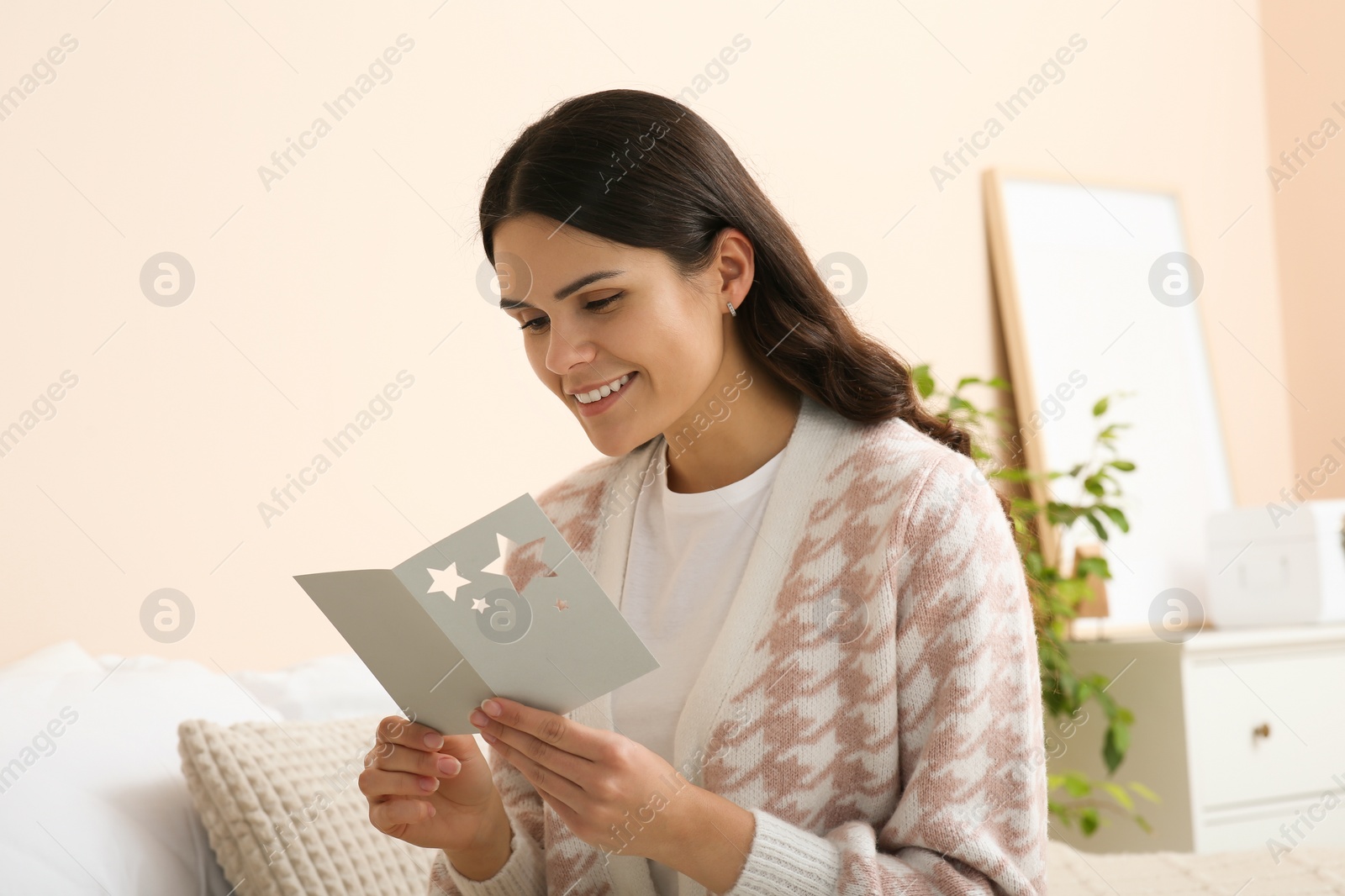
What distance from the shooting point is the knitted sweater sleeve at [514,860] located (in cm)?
Answer: 133

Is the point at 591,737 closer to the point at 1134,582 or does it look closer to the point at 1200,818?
the point at 1200,818

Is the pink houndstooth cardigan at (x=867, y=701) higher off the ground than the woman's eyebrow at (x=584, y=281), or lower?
lower

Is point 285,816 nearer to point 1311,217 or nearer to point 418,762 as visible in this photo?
point 418,762

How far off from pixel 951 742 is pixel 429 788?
1.72 feet

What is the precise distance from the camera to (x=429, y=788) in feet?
3.84

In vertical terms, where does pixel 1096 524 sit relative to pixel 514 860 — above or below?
above

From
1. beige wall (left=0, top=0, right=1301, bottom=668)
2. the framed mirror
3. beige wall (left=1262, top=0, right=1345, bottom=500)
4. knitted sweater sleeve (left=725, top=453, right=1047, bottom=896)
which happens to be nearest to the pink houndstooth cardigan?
knitted sweater sleeve (left=725, top=453, right=1047, bottom=896)

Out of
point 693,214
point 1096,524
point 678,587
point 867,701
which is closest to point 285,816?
point 678,587

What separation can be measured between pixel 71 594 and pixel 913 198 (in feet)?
6.77

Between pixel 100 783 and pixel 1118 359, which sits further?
pixel 1118 359

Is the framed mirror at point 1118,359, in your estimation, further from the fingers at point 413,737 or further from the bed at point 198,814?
the fingers at point 413,737

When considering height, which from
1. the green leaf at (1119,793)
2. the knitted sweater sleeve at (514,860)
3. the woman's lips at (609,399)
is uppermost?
the woman's lips at (609,399)

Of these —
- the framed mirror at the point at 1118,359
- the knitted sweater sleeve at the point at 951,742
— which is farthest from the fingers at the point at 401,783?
the framed mirror at the point at 1118,359

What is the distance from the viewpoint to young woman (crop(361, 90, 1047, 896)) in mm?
1111
